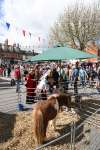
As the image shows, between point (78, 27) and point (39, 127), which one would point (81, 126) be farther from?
point (78, 27)

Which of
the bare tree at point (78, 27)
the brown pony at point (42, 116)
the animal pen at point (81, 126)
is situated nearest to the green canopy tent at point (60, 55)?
the animal pen at point (81, 126)

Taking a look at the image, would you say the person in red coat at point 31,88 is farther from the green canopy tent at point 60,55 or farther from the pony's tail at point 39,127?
the pony's tail at point 39,127

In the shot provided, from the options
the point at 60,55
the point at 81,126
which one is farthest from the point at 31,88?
the point at 81,126

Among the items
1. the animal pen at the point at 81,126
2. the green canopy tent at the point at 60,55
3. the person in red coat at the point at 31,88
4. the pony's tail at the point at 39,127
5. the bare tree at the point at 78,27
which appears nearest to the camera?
the animal pen at the point at 81,126

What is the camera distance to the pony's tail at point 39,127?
9.83 metres

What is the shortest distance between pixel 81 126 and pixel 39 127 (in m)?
1.40

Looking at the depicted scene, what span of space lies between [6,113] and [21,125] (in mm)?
1982

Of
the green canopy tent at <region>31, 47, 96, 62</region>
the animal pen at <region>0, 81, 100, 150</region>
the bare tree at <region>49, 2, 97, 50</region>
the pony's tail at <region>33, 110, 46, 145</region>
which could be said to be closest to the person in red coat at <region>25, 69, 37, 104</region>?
the animal pen at <region>0, 81, 100, 150</region>

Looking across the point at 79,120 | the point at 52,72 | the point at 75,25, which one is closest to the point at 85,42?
the point at 75,25

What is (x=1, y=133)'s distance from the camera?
11492mm

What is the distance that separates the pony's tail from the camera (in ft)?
32.2

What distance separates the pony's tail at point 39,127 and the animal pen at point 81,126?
0.81ft

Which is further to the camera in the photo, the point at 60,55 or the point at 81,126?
the point at 60,55

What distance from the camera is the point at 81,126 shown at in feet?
29.1
